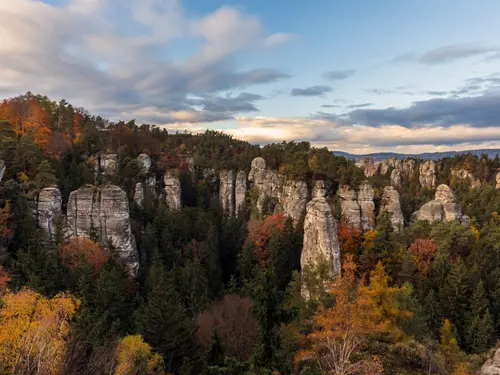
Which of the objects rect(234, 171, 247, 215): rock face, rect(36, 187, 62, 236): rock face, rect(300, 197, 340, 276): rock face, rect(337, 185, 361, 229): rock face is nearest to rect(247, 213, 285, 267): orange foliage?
rect(300, 197, 340, 276): rock face

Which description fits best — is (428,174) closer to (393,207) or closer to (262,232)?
(393,207)

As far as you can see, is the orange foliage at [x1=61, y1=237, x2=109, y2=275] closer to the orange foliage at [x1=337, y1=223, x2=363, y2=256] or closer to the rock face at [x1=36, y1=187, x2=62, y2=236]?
the rock face at [x1=36, y1=187, x2=62, y2=236]

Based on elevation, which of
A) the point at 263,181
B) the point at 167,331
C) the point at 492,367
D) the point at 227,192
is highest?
the point at 263,181

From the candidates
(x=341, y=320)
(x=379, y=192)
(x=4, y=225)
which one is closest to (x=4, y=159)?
(x=4, y=225)

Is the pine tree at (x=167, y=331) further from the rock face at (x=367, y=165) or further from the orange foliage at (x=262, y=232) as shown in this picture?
the rock face at (x=367, y=165)

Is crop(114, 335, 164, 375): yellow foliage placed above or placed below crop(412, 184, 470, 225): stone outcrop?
below

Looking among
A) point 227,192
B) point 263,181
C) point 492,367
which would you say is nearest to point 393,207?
point 263,181
